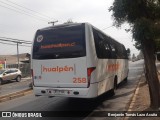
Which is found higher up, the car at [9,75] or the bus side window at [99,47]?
the bus side window at [99,47]

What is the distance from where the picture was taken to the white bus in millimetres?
8672

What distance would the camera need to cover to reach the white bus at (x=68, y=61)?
28.5 ft

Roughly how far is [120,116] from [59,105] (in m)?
3.22

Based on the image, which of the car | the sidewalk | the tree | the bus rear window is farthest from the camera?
the car

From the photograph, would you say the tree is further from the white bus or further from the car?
the car

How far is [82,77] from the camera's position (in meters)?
8.66

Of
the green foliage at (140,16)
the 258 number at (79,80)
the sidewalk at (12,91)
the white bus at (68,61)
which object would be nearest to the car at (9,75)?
the sidewalk at (12,91)

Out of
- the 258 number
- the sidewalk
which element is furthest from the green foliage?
the sidewalk

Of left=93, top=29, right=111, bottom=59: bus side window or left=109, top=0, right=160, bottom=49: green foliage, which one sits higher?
left=109, top=0, right=160, bottom=49: green foliage

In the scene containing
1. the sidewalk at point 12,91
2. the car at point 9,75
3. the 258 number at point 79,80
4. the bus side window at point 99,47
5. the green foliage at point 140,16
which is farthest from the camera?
the car at point 9,75

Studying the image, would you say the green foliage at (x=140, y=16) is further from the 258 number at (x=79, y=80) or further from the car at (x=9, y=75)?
the car at (x=9, y=75)

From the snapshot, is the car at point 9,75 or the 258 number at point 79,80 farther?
the car at point 9,75

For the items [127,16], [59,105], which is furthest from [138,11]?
[59,105]

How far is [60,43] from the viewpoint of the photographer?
917 cm
